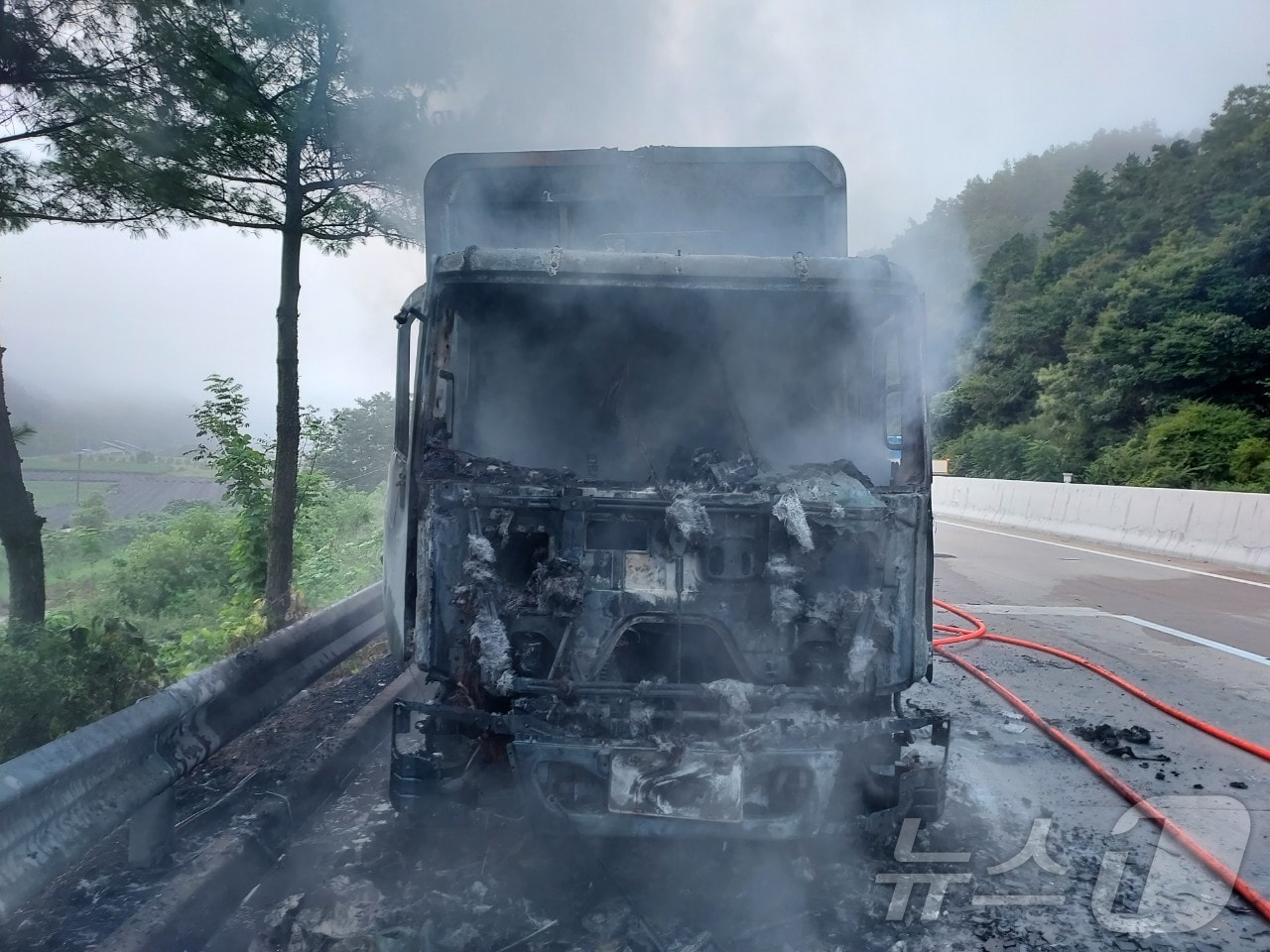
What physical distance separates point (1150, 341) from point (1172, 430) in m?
4.36

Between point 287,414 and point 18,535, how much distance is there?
224 cm

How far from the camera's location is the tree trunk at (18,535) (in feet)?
15.3

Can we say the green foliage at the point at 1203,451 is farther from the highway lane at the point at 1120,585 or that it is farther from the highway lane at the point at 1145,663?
the highway lane at the point at 1145,663

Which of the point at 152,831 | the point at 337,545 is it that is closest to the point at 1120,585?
the point at 152,831

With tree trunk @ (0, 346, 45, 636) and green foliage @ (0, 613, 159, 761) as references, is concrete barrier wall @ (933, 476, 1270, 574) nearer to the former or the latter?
green foliage @ (0, 613, 159, 761)

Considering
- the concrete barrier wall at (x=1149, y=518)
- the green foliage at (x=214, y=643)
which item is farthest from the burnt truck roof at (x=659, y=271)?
the concrete barrier wall at (x=1149, y=518)

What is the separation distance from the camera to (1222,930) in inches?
111

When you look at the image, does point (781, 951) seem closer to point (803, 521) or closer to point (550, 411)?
point (803, 521)

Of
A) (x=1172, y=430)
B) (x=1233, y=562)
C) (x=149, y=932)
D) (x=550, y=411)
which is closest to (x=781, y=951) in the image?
(x=149, y=932)

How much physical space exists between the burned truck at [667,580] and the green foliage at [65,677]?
171 cm

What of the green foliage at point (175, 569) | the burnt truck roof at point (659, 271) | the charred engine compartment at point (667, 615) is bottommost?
the green foliage at point (175, 569)

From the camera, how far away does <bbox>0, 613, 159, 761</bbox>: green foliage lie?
3.69 meters

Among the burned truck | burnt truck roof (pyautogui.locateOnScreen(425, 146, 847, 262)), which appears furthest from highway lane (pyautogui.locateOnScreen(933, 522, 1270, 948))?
burnt truck roof (pyautogui.locateOnScreen(425, 146, 847, 262))

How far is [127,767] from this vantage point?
2.65 meters
